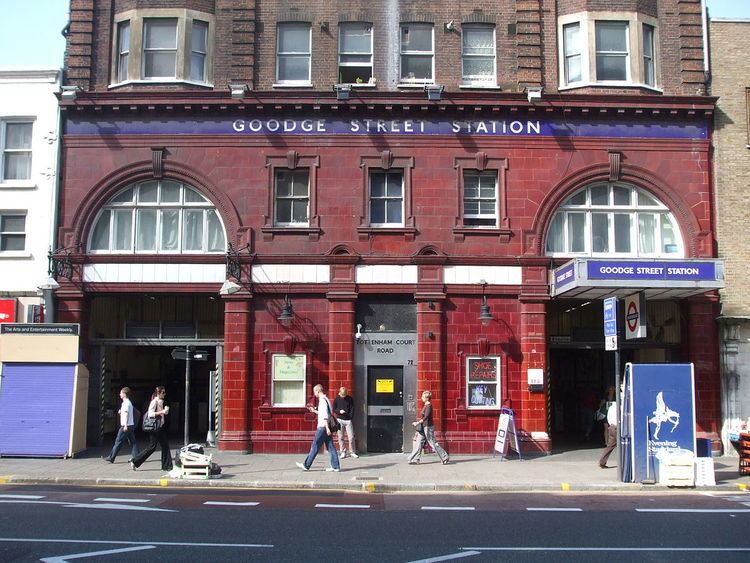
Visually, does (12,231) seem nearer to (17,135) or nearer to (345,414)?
(17,135)

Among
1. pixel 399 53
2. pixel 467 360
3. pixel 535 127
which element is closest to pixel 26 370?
pixel 467 360

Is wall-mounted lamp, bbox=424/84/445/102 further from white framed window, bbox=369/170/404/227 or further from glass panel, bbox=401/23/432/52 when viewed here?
white framed window, bbox=369/170/404/227

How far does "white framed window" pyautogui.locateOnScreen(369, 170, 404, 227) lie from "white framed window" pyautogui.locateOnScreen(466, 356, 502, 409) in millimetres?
4019

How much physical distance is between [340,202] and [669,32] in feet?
32.5

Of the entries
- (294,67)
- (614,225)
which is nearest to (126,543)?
(294,67)

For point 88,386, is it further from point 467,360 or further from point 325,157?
point 467,360

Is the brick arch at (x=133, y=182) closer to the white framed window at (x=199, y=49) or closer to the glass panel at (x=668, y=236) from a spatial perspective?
the white framed window at (x=199, y=49)

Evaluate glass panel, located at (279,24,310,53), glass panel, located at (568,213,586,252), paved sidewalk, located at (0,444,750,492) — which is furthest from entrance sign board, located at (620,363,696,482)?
glass panel, located at (279,24,310,53)

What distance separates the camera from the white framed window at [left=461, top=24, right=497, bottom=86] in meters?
20.1

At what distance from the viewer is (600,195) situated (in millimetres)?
20062

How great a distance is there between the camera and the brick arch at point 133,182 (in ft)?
63.8

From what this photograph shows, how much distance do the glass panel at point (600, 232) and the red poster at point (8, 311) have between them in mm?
14937

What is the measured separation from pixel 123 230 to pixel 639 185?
1343 cm

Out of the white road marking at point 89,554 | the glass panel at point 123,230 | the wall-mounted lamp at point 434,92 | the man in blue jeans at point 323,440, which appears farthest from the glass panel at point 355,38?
the white road marking at point 89,554
